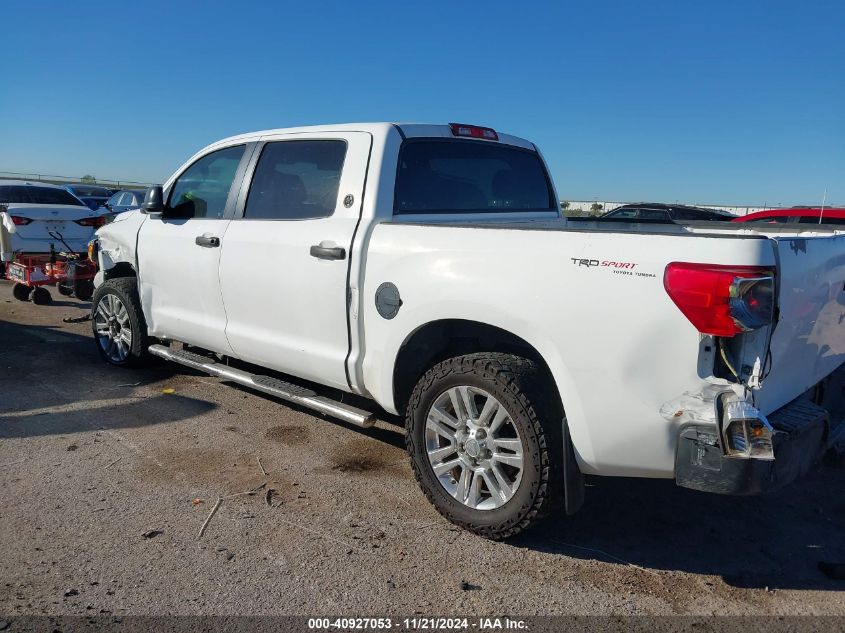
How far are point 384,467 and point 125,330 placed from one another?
297 cm

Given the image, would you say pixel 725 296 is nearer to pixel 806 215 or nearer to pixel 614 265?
pixel 614 265

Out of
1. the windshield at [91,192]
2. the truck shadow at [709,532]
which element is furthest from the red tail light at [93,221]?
the windshield at [91,192]

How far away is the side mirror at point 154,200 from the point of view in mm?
5109

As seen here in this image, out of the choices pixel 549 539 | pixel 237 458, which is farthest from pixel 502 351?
pixel 237 458

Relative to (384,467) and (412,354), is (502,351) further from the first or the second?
(384,467)

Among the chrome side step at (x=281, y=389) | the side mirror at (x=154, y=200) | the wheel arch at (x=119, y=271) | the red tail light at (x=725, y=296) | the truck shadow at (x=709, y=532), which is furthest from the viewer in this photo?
the wheel arch at (x=119, y=271)

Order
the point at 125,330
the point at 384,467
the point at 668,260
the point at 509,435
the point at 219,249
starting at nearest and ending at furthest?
the point at 668,260 → the point at 509,435 → the point at 384,467 → the point at 219,249 → the point at 125,330

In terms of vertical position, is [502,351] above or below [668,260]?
below

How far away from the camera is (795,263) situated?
2670mm

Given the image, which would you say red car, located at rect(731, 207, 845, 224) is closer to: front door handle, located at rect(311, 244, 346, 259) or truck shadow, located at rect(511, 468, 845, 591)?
truck shadow, located at rect(511, 468, 845, 591)

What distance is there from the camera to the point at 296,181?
4.37 metres

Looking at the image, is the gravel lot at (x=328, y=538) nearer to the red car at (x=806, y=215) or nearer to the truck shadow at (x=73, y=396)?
the truck shadow at (x=73, y=396)

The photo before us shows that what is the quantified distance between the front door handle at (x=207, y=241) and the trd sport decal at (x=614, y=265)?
2725 millimetres

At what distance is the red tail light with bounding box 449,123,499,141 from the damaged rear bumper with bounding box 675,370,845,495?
256 cm
